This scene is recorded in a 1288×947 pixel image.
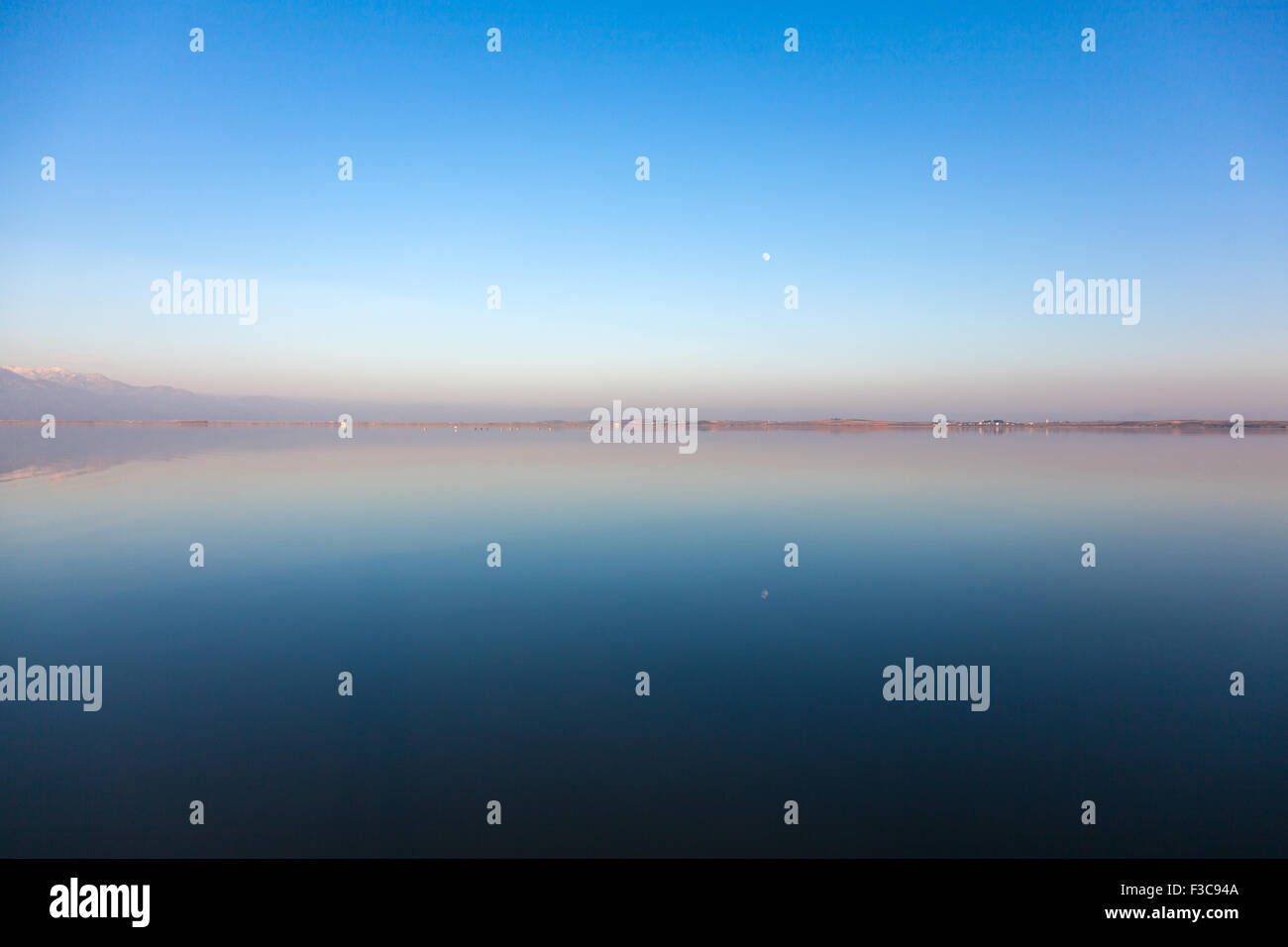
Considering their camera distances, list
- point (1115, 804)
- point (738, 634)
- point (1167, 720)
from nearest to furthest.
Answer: point (1115, 804)
point (1167, 720)
point (738, 634)

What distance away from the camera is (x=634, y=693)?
8992 millimetres

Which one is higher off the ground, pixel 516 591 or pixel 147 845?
pixel 516 591

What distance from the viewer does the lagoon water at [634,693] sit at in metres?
6.32

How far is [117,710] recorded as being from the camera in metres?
8.60

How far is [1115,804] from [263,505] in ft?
86.6

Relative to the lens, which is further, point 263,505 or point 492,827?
point 263,505

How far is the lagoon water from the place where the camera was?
632 cm
